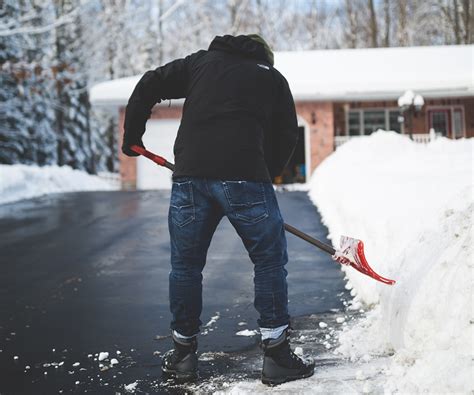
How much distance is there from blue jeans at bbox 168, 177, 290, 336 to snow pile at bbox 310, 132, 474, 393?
0.62 metres

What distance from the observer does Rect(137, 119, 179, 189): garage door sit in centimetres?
1928

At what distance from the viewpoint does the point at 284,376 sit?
2746 millimetres

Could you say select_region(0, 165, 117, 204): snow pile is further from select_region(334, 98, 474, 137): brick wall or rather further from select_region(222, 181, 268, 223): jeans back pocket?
select_region(222, 181, 268, 223): jeans back pocket

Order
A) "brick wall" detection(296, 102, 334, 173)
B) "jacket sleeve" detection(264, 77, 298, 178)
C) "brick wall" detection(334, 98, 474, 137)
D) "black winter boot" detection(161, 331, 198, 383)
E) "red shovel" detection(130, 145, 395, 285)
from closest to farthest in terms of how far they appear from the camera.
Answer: "black winter boot" detection(161, 331, 198, 383), "jacket sleeve" detection(264, 77, 298, 178), "red shovel" detection(130, 145, 395, 285), "brick wall" detection(296, 102, 334, 173), "brick wall" detection(334, 98, 474, 137)

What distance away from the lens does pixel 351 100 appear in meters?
19.7

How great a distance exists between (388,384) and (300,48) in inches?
1437

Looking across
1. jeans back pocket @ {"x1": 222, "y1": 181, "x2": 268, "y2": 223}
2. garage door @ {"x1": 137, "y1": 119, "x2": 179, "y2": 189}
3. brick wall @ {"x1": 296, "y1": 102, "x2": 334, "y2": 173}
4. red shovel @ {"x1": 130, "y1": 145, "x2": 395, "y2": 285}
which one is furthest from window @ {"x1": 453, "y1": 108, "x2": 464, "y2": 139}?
jeans back pocket @ {"x1": 222, "y1": 181, "x2": 268, "y2": 223}

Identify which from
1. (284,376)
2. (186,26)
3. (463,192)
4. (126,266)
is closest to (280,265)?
(284,376)

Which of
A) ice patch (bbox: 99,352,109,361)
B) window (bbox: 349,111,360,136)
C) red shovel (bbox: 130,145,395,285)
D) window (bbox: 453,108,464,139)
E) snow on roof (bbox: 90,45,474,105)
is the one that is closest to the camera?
ice patch (bbox: 99,352,109,361)

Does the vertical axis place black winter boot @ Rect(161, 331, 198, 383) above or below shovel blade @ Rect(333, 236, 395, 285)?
below

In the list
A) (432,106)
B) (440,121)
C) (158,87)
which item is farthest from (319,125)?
(158,87)

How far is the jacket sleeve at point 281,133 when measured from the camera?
3.02 metres

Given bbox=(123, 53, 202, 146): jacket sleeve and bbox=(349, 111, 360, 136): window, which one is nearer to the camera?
bbox=(123, 53, 202, 146): jacket sleeve

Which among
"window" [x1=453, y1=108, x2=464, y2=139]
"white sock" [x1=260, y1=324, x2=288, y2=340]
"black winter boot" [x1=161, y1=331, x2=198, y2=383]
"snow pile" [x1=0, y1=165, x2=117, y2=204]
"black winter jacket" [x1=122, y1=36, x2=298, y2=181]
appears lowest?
"snow pile" [x1=0, y1=165, x2=117, y2=204]
